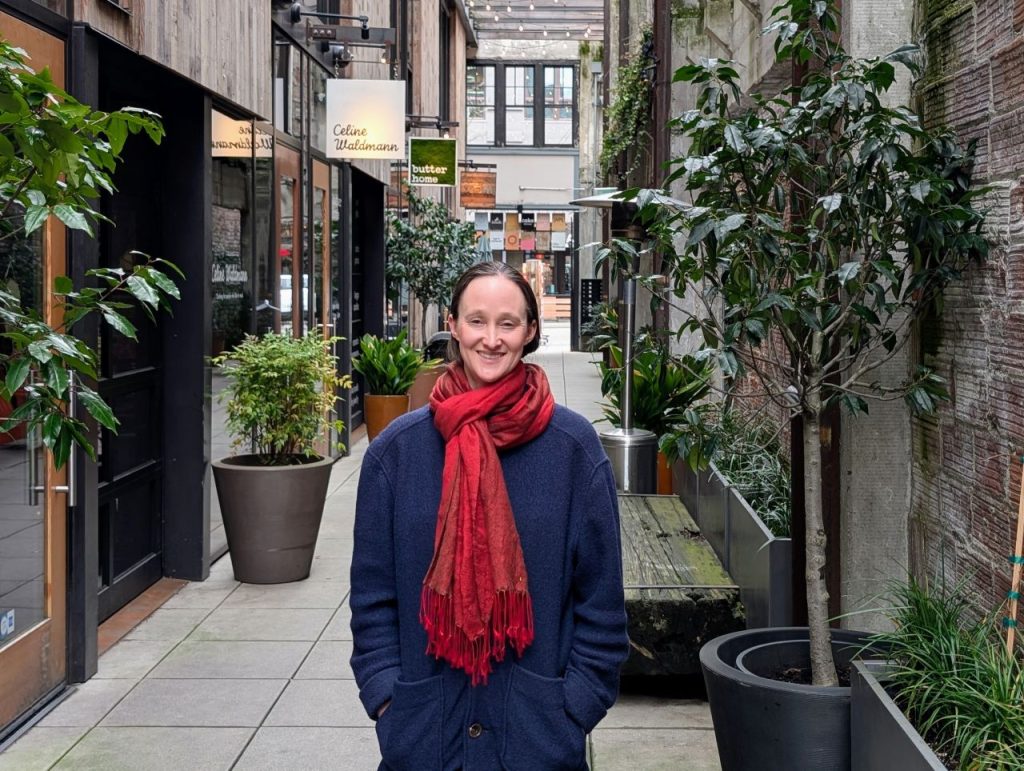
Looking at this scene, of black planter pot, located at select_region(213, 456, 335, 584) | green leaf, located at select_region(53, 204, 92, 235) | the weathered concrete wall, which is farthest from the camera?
black planter pot, located at select_region(213, 456, 335, 584)

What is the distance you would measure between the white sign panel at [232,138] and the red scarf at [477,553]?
6.20 m

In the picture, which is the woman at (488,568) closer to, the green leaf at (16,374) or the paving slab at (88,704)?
the green leaf at (16,374)

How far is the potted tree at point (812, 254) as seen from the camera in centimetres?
394

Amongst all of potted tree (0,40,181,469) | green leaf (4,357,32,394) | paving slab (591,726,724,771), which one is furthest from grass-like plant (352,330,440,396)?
green leaf (4,357,32,394)

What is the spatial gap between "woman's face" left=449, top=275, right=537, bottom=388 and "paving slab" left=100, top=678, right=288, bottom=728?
10.9 feet

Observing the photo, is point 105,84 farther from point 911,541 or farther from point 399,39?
point 399,39

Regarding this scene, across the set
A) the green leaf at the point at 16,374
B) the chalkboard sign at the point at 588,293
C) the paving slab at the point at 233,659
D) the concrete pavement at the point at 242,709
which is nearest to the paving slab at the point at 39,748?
the concrete pavement at the point at 242,709

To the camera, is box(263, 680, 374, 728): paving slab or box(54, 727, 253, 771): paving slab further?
box(263, 680, 374, 728): paving slab

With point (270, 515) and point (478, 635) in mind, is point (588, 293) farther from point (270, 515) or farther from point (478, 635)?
point (478, 635)

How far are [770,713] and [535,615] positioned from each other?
141 centimetres

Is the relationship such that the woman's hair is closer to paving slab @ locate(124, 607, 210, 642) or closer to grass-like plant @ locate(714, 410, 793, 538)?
grass-like plant @ locate(714, 410, 793, 538)

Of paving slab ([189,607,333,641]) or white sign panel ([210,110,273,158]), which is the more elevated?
white sign panel ([210,110,273,158])

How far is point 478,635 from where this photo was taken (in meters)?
2.69

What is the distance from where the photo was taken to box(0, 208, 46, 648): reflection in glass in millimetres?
5301
